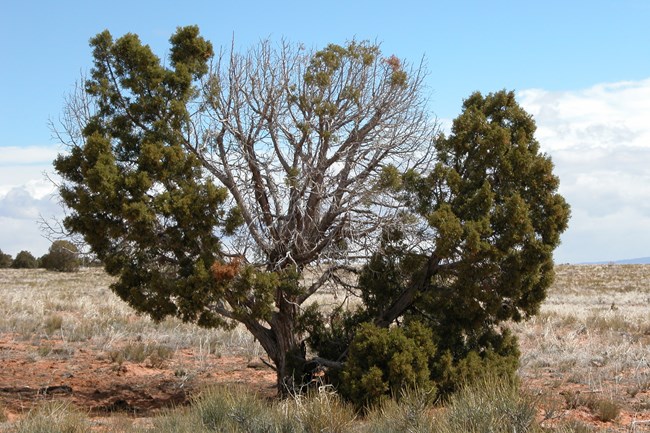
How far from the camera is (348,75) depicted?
1409 centimetres

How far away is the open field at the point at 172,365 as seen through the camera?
40.7ft

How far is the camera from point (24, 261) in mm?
64938

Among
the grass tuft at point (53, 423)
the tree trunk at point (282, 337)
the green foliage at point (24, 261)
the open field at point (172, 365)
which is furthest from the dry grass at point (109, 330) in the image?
the green foliage at point (24, 261)

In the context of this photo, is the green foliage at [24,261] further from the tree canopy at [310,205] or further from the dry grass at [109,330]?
the tree canopy at [310,205]

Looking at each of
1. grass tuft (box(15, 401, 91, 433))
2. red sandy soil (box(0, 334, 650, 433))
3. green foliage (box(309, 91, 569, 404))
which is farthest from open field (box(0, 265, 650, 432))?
green foliage (box(309, 91, 569, 404))

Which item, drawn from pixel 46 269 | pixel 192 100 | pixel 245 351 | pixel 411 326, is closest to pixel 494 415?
pixel 411 326

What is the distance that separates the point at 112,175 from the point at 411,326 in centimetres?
526

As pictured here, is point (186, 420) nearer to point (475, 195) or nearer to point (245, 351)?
point (475, 195)

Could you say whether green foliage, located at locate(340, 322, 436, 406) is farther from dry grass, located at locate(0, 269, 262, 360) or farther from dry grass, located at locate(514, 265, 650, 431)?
→ dry grass, located at locate(0, 269, 262, 360)

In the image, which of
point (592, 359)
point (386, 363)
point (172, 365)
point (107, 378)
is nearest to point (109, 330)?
point (172, 365)

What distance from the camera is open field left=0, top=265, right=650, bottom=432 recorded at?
1241 cm

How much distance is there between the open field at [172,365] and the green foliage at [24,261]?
123 feet

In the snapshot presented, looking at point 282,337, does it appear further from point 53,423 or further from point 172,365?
point 53,423

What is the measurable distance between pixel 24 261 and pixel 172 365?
5031 cm
